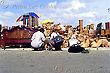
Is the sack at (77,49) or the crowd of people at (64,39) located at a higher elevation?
the crowd of people at (64,39)

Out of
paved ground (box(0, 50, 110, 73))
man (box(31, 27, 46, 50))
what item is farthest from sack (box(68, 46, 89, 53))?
paved ground (box(0, 50, 110, 73))

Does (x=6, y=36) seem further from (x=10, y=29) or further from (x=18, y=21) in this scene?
(x=18, y=21)

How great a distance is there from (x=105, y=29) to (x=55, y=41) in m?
7.90

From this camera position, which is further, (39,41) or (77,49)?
(39,41)

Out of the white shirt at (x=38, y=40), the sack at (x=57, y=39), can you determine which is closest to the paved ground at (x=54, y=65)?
the white shirt at (x=38, y=40)

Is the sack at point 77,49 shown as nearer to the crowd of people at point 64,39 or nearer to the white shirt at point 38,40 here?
the crowd of people at point 64,39

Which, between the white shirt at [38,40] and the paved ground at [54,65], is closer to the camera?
the paved ground at [54,65]

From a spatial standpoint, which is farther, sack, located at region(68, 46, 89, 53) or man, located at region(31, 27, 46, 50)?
man, located at region(31, 27, 46, 50)

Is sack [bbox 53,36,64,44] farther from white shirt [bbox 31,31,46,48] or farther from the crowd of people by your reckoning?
white shirt [bbox 31,31,46,48]

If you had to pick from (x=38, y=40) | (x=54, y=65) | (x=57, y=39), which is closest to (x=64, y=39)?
(x=57, y=39)

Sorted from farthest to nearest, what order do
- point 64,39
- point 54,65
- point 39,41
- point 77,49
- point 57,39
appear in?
point 64,39, point 57,39, point 39,41, point 77,49, point 54,65

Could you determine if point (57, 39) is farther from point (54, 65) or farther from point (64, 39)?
point (54, 65)

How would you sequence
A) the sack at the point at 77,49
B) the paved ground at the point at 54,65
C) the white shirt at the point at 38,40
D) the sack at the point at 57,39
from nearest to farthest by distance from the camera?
the paved ground at the point at 54,65, the sack at the point at 77,49, the white shirt at the point at 38,40, the sack at the point at 57,39

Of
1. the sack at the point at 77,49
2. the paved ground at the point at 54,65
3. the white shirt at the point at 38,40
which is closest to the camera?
the paved ground at the point at 54,65
